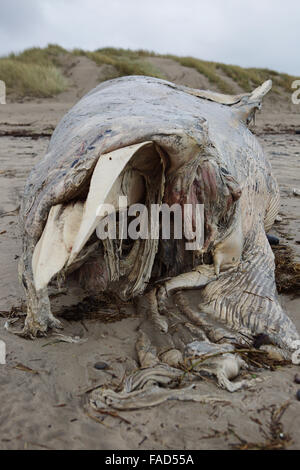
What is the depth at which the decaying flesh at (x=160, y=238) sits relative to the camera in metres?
1.98

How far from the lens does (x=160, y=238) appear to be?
2.63 m

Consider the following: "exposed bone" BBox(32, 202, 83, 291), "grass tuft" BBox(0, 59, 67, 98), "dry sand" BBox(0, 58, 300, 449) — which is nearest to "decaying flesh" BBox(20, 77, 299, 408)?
"exposed bone" BBox(32, 202, 83, 291)

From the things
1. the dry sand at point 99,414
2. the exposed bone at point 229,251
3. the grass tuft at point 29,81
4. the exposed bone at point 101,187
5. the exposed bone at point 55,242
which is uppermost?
the grass tuft at point 29,81

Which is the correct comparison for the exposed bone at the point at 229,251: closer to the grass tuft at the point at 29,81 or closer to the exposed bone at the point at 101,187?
the exposed bone at the point at 101,187

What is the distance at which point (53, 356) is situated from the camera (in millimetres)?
2240

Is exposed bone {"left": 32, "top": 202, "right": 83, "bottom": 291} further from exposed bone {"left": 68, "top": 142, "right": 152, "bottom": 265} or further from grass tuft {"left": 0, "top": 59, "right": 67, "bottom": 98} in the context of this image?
grass tuft {"left": 0, "top": 59, "right": 67, "bottom": 98}

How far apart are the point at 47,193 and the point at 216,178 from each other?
911 millimetres

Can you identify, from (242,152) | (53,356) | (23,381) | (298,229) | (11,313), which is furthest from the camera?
(298,229)

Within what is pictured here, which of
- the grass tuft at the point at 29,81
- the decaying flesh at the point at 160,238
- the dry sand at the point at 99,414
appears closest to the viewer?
the dry sand at the point at 99,414

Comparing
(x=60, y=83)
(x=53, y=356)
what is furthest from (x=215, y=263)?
(x=60, y=83)

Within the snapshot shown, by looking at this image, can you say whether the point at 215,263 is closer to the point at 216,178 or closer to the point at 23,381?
the point at 216,178

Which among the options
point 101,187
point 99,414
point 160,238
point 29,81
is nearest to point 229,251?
point 160,238

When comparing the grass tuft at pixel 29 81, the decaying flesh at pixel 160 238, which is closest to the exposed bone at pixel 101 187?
the decaying flesh at pixel 160 238

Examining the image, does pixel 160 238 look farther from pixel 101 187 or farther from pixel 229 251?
pixel 101 187
